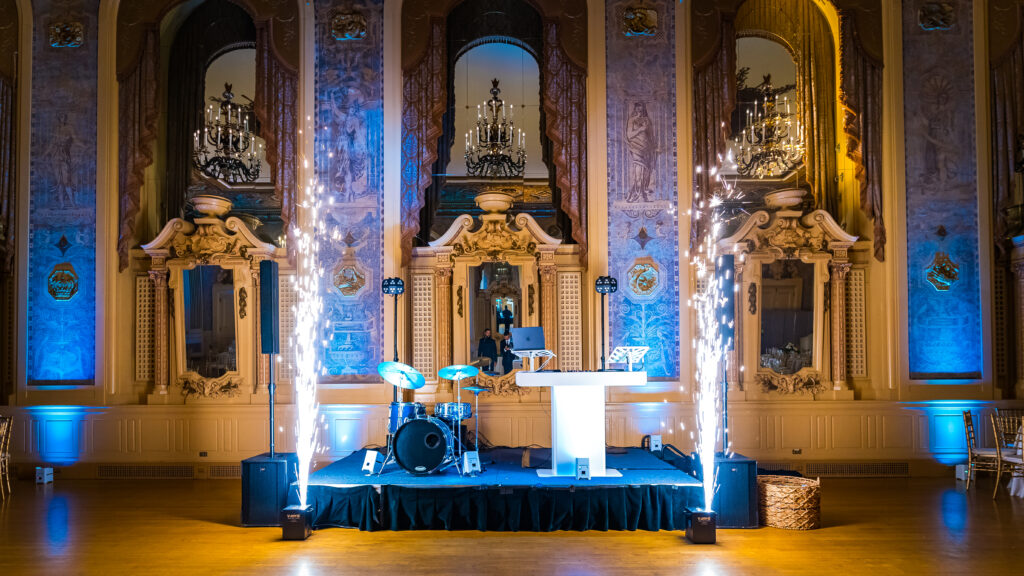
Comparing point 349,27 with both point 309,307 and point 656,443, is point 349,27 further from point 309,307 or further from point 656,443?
point 656,443

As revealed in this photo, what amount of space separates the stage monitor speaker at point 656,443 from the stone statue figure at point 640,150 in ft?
10.0

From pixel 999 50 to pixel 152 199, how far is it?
1148 centimetres

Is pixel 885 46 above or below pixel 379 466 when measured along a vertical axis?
above

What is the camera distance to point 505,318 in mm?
10133

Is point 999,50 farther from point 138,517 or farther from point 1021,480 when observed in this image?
point 138,517

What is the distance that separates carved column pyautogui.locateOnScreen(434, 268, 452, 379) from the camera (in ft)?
32.9

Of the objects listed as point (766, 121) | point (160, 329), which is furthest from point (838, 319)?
point (160, 329)

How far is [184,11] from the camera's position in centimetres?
1097

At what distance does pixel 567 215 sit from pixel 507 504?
463cm

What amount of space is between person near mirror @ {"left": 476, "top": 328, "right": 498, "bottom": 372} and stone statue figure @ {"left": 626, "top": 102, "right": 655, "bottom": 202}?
101 inches

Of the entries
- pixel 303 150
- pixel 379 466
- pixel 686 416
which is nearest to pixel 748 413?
pixel 686 416

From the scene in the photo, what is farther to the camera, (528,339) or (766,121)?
(766,121)

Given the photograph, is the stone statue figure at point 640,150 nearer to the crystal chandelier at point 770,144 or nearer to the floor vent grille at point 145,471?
the crystal chandelier at point 770,144

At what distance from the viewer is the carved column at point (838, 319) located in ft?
32.8
